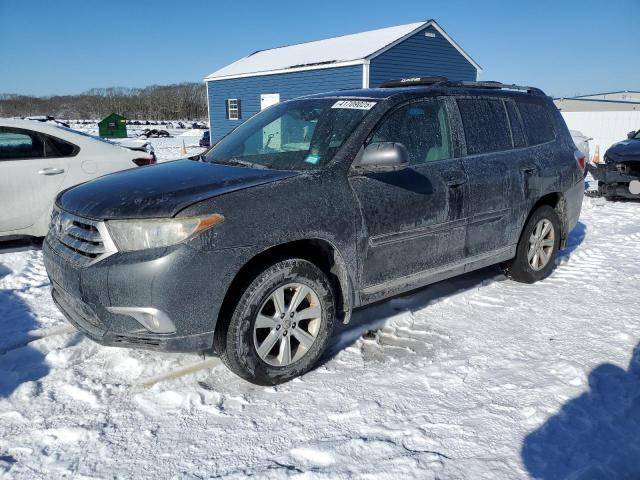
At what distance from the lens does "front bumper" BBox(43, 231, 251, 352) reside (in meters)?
2.73

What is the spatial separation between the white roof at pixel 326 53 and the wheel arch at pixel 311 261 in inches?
635

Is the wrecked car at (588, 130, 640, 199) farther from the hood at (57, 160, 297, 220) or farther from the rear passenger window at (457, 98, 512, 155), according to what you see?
the hood at (57, 160, 297, 220)

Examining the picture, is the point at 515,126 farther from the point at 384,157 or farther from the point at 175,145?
the point at 175,145

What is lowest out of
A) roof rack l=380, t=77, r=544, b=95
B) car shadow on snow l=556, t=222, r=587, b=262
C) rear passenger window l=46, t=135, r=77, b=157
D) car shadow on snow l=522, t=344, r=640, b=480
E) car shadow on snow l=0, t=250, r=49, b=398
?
car shadow on snow l=522, t=344, r=640, b=480

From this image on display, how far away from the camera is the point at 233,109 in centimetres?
2488

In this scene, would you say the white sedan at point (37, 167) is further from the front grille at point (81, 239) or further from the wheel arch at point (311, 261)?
the wheel arch at point (311, 261)

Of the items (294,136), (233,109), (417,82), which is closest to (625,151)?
(417,82)

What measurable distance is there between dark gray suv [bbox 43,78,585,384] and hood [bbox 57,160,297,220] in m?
0.01

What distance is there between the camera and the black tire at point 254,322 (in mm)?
2975

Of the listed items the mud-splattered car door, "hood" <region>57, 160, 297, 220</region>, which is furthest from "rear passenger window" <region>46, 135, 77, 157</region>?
the mud-splattered car door

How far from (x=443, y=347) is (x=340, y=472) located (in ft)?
5.24

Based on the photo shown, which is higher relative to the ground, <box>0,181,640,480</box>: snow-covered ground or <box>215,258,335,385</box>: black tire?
<box>215,258,335,385</box>: black tire

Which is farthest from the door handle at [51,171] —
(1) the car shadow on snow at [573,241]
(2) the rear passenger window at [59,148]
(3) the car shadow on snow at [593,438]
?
(1) the car shadow on snow at [573,241]

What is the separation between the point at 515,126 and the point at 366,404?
3049 mm
